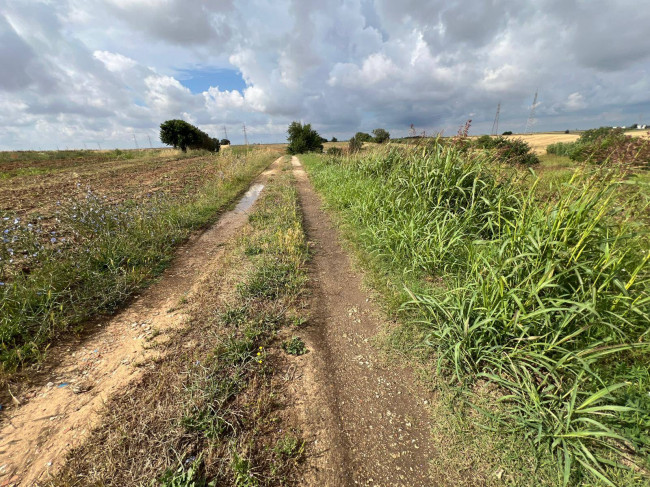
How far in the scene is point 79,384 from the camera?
2203 mm

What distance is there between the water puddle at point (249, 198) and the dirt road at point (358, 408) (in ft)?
18.7

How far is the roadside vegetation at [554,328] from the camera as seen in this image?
1.65 metres

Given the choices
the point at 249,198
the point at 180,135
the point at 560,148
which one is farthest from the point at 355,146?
the point at 180,135

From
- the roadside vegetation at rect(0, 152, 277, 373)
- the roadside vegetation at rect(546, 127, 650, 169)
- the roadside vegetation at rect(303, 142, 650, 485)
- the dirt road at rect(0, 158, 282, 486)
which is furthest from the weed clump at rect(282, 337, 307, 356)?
the roadside vegetation at rect(546, 127, 650, 169)

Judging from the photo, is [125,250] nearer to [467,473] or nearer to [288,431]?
[288,431]

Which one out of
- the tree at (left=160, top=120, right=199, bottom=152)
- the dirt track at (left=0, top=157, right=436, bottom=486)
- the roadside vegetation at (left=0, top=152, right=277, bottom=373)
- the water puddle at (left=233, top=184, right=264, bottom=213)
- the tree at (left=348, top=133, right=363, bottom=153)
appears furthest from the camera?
the tree at (left=160, top=120, right=199, bottom=152)

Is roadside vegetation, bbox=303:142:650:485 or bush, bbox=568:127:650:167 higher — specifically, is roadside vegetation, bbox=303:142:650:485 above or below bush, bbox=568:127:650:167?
below

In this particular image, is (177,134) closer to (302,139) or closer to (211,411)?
(302,139)

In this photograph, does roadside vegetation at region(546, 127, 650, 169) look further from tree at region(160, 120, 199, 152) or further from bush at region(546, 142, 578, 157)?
tree at region(160, 120, 199, 152)

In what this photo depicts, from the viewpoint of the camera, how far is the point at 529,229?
104 inches

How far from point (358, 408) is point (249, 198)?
8738 mm

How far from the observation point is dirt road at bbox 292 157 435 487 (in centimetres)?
170

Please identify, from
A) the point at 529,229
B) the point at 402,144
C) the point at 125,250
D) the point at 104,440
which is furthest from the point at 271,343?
the point at 402,144

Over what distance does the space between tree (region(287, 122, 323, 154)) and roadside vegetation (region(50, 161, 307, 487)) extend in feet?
123
